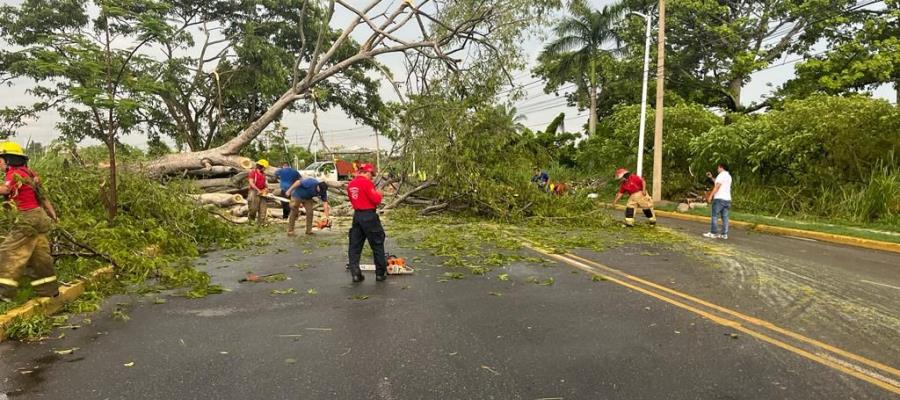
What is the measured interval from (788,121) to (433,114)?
10.6 meters

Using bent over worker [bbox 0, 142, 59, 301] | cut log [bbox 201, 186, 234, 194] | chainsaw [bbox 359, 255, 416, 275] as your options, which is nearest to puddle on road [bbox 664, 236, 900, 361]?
chainsaw [bbox 359, 255, 416, 275]

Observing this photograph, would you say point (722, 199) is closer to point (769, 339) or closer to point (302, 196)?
point (769, 339)

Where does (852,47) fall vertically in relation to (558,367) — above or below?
above

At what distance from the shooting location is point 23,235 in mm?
5234

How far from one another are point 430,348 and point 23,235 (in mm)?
4213

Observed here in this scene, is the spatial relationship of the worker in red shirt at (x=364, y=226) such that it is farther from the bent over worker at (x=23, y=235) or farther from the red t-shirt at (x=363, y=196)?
the bent over worker at (x=23, y=235)

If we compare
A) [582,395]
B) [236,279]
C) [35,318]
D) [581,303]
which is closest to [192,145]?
[236,279]

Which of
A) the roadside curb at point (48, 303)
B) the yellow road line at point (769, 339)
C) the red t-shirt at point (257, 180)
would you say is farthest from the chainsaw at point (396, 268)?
the red t-shirt at point (257, 180)

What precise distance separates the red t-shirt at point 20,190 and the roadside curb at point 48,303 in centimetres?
92

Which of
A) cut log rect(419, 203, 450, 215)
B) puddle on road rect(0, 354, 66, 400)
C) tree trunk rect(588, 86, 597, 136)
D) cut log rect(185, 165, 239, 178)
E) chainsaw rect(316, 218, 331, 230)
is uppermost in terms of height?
tree trunk rect(588, 86, 597, 136)

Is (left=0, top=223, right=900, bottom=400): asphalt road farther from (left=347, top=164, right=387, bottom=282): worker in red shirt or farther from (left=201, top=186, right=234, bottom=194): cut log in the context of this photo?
(left=201, top=186, right=234, bottom=194): cut log

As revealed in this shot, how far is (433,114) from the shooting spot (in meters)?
13.9

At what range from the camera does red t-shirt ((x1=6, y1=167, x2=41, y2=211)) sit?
17.2 feet

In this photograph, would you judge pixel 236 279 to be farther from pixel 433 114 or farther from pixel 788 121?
pixel 788 121
